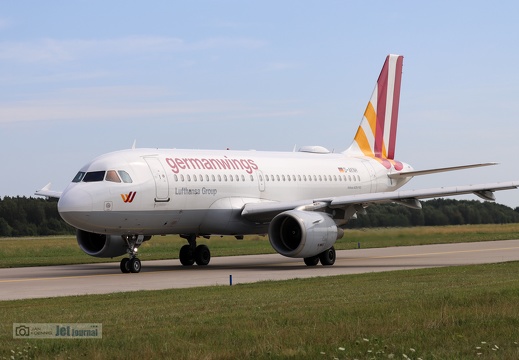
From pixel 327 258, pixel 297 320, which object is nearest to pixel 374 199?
pixel 327 258

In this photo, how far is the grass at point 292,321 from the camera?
11992 mm

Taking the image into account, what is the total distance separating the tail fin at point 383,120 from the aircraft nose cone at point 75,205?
1631 cm

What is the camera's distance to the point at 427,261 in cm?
3309

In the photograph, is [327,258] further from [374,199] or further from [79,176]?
[79,176]

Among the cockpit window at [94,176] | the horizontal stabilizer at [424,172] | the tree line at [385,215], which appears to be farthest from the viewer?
the tree line at [385,215]

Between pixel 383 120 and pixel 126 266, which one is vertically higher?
pixel 383 120

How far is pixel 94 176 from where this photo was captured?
2872 centimetres

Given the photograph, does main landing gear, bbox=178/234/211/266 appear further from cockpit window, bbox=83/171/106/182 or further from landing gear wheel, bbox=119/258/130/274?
cockpit window, bbox=83/171/106/182

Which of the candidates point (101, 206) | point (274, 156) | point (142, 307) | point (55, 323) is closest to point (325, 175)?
point (274, 156)

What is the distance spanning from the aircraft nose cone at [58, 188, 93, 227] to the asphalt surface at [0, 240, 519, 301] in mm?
1709

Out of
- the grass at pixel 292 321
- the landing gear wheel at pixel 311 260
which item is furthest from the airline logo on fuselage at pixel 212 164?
the grass at pixel 292 321

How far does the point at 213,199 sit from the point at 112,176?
4.35 meters

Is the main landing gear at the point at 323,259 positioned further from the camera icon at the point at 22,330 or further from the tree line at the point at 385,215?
the camera icon at the point at 22,330

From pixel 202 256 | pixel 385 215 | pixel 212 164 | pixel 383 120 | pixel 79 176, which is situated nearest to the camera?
pixel 79 176
